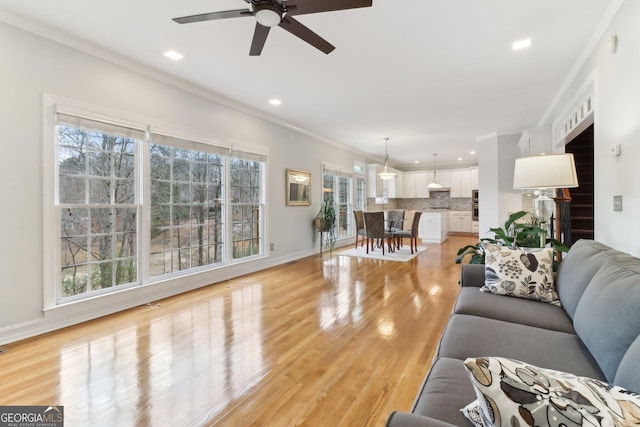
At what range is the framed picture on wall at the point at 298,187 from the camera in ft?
19.5

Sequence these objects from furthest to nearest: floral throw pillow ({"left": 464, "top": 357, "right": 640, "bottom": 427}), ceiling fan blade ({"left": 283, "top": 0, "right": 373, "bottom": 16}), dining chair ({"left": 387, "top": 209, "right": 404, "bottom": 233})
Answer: dining chair ({"left": 387, "top": 209, "right": 404, "bottom": 233})
ceiling fan blade ({"left": 283, "top": 0, "right": 373, "bottom": 16})
floral throw pillow ({"left": 464, "top": 357, "right": 640, "bottom": 427})

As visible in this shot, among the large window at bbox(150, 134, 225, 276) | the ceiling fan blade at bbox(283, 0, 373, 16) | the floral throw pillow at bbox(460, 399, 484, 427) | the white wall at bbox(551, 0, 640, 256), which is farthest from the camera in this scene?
the large window at bbox(150, 134, 225, 276)

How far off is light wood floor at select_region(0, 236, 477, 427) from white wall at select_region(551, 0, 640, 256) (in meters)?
1.65

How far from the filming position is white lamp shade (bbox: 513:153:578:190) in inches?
99.7

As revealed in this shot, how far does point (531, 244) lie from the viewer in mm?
3172

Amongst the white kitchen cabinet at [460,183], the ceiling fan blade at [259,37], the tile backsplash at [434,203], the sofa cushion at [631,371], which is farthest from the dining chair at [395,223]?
the sofa cushion at [631,371]

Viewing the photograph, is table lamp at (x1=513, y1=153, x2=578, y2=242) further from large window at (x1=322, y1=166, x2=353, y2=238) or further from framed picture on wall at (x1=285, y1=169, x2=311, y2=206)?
large window at (x1=322, y1=166, x2=353, y2=238)

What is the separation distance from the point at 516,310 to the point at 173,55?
3.86 metres

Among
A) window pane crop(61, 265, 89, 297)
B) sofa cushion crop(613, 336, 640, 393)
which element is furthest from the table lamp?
window pane crop(61, 265, 89, 297)

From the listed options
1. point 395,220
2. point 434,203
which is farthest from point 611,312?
point 434,203

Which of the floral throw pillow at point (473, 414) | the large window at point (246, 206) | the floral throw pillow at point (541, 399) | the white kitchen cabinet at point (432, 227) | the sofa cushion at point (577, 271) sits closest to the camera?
the floral throw pillow at point (541, 399)

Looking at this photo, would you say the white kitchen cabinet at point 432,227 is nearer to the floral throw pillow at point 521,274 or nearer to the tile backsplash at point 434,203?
the tile backsplash at point 434,203

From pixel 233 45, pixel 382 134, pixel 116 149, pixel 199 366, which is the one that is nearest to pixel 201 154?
pixel 116 149

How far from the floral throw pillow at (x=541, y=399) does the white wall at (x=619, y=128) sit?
213cm
